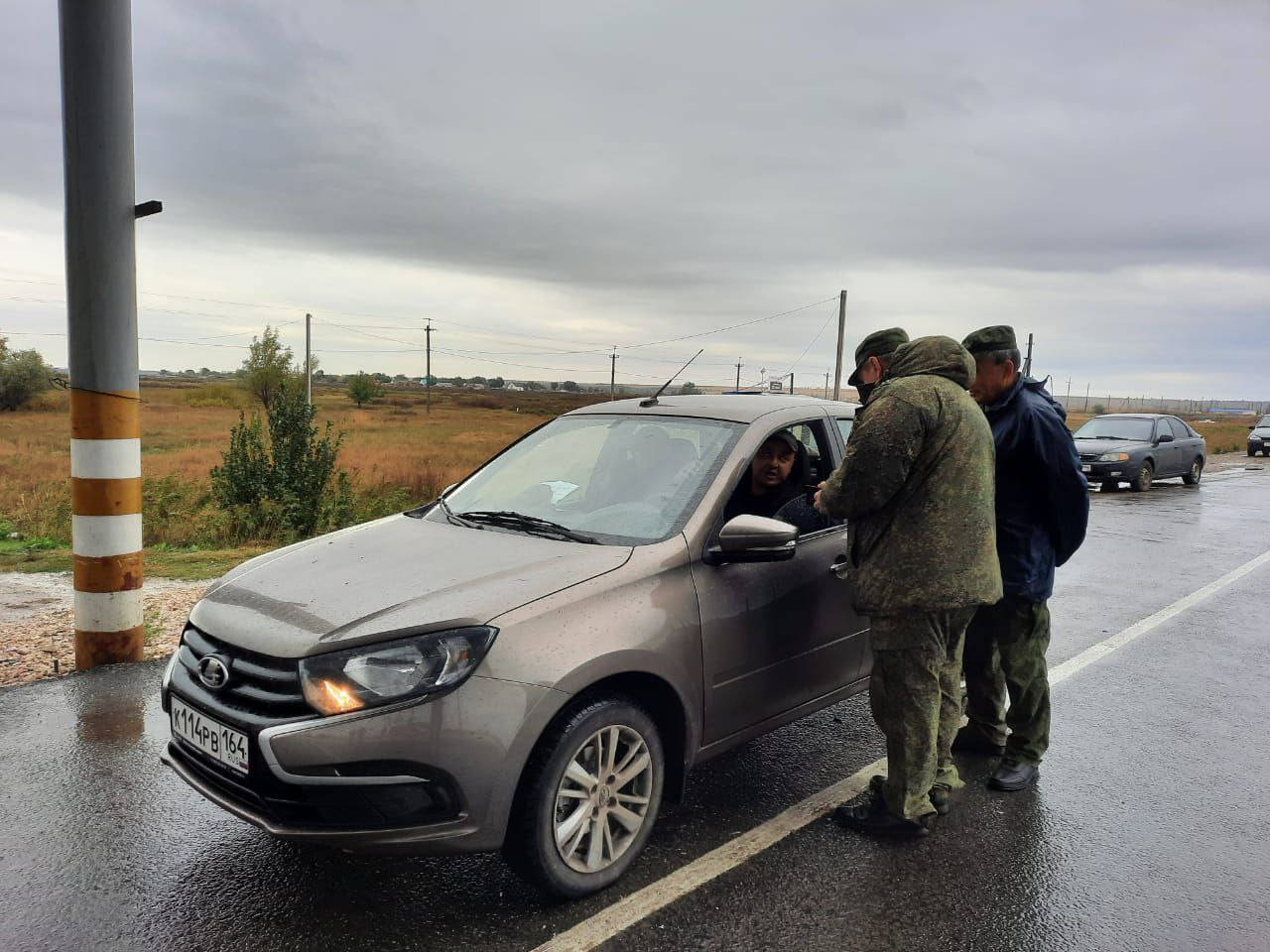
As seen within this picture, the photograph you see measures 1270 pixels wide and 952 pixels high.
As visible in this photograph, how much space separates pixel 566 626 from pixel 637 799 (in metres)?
0.71

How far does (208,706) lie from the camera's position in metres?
2.72

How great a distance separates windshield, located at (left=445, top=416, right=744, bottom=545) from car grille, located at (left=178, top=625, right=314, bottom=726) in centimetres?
116

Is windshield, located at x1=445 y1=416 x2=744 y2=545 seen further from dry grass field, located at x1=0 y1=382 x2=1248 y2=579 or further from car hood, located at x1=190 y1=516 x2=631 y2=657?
dry grass field, located at x1=0 y1=382 x2=1248 y2=579

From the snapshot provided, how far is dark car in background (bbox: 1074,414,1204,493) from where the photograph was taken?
55.4 ft

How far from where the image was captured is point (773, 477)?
12.8 feet

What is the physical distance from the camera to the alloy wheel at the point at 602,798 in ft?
8.94

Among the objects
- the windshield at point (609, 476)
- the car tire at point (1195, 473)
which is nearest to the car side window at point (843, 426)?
the windshield at point (609, 476)

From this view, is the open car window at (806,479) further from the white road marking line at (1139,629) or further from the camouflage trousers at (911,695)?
the white road marking line at (1139,629)

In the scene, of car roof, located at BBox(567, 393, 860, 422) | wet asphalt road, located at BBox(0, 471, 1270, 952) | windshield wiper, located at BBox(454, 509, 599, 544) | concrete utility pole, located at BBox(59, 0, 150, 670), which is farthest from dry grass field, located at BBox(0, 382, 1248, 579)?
car roof, located at BBox(567, 393, 860, 422)

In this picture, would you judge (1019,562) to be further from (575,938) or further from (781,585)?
(575,938)

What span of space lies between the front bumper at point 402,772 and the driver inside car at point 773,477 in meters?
1.44

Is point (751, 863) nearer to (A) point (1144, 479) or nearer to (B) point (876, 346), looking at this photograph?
(B) point (876, 346)

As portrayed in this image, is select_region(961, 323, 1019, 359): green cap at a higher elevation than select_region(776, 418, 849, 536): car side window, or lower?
higher

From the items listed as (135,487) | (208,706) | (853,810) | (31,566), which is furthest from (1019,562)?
(31,566)
